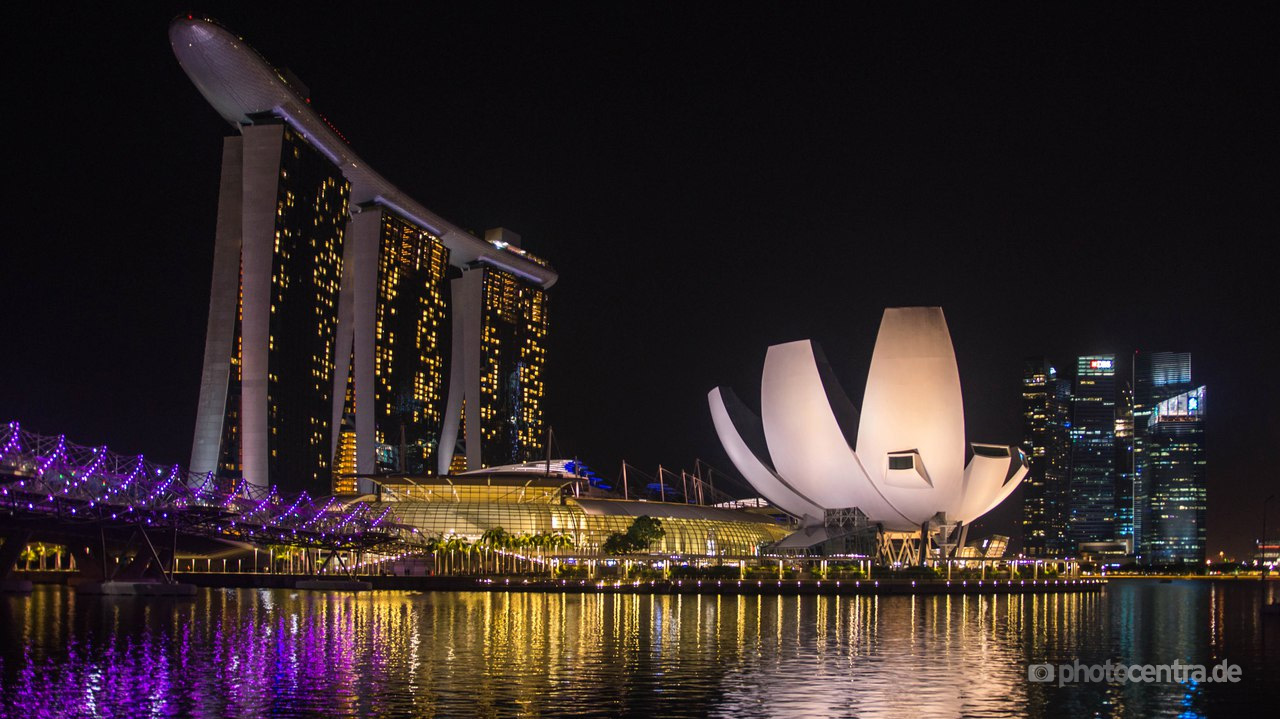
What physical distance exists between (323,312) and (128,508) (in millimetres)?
47637

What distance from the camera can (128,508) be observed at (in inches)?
1908

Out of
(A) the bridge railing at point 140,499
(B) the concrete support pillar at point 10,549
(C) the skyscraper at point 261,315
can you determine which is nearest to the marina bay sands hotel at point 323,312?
(C) the skyscraper at point 261,315

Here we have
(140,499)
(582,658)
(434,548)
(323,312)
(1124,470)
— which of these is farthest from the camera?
(1124,470)

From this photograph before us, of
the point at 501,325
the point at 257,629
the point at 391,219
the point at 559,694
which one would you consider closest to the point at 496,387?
the point at 501,325

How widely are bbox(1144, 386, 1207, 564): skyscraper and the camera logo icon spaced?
17034cm

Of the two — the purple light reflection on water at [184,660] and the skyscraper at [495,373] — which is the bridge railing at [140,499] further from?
the skyscraper at [495,373]

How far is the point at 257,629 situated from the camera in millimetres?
31531

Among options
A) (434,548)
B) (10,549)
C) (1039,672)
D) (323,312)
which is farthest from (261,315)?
(1039,672)

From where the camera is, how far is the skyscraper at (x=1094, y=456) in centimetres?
18838

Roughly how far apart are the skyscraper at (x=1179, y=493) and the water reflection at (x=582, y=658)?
149 meters

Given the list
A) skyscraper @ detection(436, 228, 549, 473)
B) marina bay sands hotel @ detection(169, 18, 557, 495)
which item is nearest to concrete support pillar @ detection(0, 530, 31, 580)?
marina bay sands hotel @ detection(169, 18, 557, 495)

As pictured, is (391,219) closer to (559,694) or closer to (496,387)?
(496,387)

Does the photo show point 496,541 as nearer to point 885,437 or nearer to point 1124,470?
point 885,437

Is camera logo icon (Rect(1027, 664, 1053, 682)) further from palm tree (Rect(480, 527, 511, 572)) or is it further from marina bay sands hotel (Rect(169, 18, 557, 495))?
marina bay sands hotel (Rect(169, 18, 557, 495))
